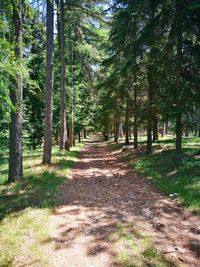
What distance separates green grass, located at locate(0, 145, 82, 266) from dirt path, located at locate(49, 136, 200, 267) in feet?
0.88

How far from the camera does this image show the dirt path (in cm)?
483

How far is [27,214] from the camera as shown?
6477mm

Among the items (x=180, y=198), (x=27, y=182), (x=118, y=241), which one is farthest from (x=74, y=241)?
(x=27, y=182)

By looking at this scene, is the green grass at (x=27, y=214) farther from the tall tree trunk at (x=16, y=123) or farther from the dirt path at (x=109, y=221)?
the tall tree trunk at (x=16, y=123)

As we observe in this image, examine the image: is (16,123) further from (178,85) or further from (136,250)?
(178,85)

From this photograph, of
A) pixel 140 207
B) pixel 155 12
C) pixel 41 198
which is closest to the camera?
pixel 140 207

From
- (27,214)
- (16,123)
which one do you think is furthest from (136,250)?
(16,123)

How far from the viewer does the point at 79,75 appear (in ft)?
90.9

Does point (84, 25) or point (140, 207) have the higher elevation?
point (84, 25)

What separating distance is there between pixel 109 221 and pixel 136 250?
137 cm

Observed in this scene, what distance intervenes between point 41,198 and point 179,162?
20.4 feet

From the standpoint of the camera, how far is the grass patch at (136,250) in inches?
181

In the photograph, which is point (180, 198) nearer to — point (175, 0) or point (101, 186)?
point (101, 186)

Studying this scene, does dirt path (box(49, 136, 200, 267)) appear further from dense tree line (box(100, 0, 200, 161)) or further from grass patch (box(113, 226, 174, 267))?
dense tree line (box(100, 0, 200, 161))
